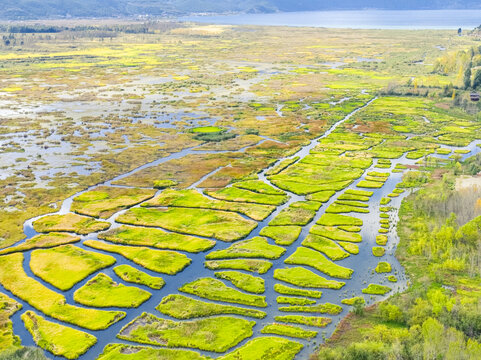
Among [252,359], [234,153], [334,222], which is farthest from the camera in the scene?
[234,153]

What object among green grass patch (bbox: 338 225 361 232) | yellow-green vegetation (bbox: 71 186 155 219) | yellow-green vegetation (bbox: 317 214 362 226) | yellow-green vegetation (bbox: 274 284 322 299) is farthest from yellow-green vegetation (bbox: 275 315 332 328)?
yellow-green vegetation (bbox: 71 186 155 219)

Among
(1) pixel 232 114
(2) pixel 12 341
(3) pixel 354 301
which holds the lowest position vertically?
(2) pixel 12 341

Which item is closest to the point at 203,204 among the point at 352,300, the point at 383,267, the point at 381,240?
the point at 381,240

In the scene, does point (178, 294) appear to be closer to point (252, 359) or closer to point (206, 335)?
point (206, 335)

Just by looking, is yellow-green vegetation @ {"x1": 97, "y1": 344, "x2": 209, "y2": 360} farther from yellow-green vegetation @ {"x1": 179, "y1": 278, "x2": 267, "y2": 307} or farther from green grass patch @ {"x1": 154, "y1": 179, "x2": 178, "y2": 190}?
green grass patch @ {"x1": 154, "y1": 179, "x2": 178, "y2": 190}

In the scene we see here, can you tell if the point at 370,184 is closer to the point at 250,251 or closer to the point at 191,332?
the point at 250,251

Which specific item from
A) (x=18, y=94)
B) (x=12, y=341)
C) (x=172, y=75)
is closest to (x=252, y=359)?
(x=12, y=341)

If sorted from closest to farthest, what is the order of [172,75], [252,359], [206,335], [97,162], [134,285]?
1. [252,359]
2. [206,335]
3. [134,285]
4. [97,162]
5. [172,75]
